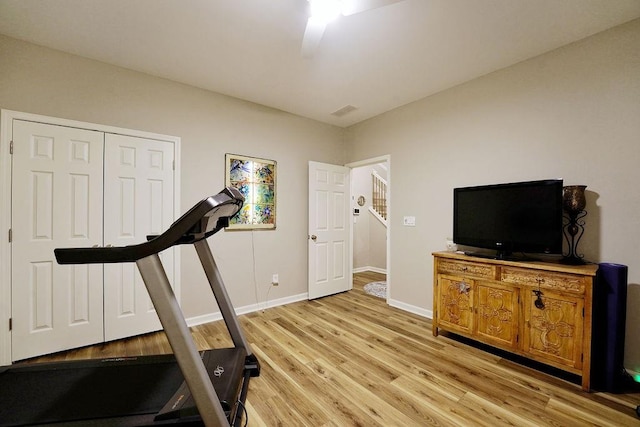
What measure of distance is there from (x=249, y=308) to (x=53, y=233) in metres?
2.12

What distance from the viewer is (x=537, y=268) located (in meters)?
2.05

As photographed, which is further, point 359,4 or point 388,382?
point 388,382

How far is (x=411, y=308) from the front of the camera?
3.39 meters

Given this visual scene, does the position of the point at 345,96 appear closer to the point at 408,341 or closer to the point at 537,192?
the point at 537,192

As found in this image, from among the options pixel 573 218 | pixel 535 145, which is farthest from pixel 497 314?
pixel 535 145

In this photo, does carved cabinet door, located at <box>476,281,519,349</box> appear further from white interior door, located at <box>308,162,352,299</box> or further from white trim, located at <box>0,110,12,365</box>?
white trim, located at <box>0,110,12,365</box>

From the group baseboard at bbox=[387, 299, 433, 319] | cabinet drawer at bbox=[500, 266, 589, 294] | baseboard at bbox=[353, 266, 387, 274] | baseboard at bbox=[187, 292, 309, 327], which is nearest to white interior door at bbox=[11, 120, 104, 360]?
baseboard at bbox=[187, 292, 309, 327]

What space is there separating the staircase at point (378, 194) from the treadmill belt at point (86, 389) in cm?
530

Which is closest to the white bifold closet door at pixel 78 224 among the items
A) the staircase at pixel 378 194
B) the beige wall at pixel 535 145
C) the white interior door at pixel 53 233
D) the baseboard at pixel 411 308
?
the white interior door at pixel 53 233

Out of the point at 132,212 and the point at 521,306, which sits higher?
the point at 132,212

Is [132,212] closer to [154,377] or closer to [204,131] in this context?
[204,131]

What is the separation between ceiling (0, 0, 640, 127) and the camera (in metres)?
1.88

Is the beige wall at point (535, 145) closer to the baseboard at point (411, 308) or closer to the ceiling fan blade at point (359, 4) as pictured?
the baseboard at point (411, 308)

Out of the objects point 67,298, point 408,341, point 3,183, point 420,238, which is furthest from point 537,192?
point 3,183
